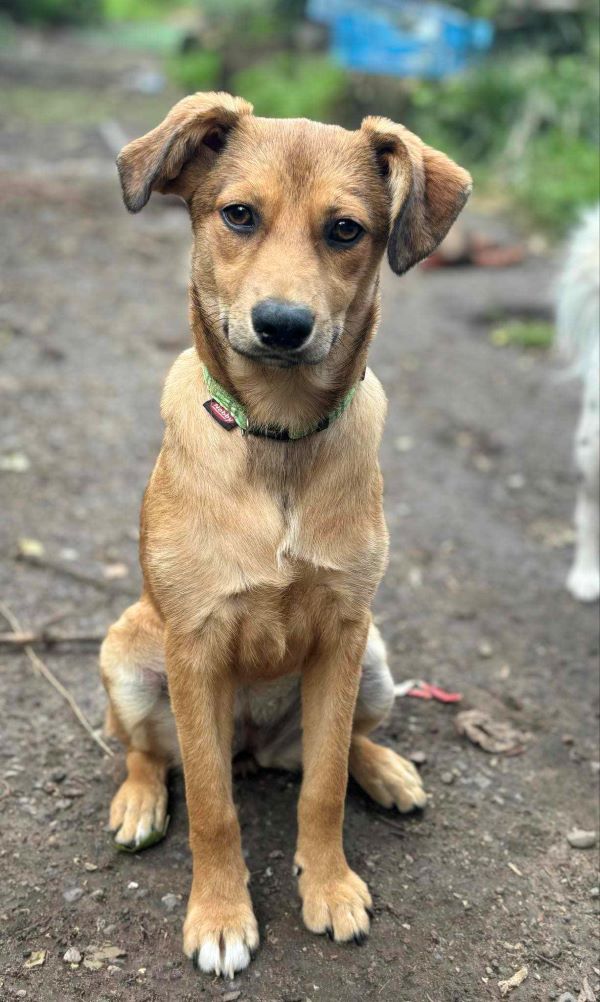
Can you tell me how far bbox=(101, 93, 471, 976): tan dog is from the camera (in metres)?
2.52

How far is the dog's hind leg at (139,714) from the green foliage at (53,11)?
2219 cm

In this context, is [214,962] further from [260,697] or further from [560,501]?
[560,501]

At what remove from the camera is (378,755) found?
3.35 meters

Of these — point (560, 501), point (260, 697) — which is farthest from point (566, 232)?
point (260, 697)

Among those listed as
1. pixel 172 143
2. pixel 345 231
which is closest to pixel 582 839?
pixel 345 231

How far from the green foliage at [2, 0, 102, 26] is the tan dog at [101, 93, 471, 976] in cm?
2202

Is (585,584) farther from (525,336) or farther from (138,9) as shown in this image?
(138,9)

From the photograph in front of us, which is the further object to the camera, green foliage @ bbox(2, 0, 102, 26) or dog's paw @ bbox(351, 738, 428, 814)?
green foliage @ bbox(2, 0, 102, 26)

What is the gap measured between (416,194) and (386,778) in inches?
72.7

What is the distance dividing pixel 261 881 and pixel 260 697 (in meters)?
0.55

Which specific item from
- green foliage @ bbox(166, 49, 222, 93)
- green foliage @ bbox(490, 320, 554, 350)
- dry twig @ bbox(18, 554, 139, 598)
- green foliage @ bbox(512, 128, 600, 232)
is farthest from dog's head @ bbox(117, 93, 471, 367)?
green foliage @ bbox(166, 49, 222, 93)

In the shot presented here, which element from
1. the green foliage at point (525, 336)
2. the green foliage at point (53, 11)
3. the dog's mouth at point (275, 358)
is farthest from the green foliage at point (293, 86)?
the green foliage at point (53, 11)

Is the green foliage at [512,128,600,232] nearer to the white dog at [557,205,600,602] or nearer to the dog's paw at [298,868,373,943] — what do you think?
the white dog at [557,205,600,602]

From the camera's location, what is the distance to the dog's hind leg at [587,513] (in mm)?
4621
